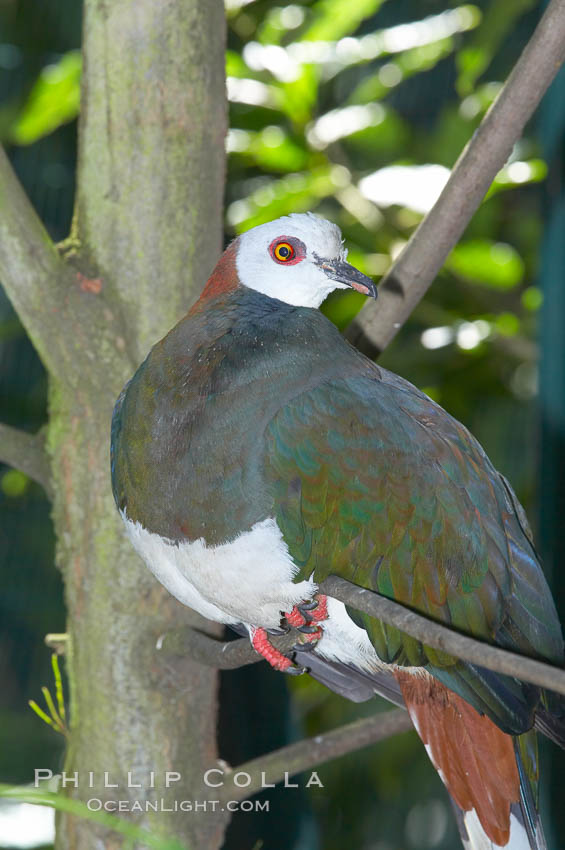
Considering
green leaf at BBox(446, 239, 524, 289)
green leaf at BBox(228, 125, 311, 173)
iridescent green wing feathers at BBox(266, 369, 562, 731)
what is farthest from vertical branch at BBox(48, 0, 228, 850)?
green leaf at BBox(446, 239, 524, 289)

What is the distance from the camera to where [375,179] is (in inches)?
69.2

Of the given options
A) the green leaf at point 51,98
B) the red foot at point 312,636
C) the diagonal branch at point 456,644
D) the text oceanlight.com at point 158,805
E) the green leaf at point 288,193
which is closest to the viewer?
the diagonal branch at point 456,644

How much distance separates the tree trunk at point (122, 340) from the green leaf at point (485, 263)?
2.32 feet

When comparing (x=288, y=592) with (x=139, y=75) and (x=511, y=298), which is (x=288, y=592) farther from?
(x=511, y=298)

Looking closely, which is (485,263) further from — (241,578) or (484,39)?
(241,578)

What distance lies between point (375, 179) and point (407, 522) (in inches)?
34.9

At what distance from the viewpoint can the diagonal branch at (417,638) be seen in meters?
0.69

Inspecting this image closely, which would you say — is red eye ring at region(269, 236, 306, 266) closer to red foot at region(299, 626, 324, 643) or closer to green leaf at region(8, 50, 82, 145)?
red foot at region(299, 626, 324, 643)

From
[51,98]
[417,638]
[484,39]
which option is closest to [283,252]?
[484,39]

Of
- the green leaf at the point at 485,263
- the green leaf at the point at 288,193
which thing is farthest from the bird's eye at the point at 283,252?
the green leaf at the point at 485,263

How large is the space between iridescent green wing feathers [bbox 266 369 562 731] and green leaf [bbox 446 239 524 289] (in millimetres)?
768

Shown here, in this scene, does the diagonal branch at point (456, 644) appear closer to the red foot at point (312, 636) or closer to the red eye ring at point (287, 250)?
the red foot at point (312, 636)

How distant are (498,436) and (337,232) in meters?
1.54

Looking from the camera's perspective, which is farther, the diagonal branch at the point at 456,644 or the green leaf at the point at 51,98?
the green leaf at the point at 51,98
